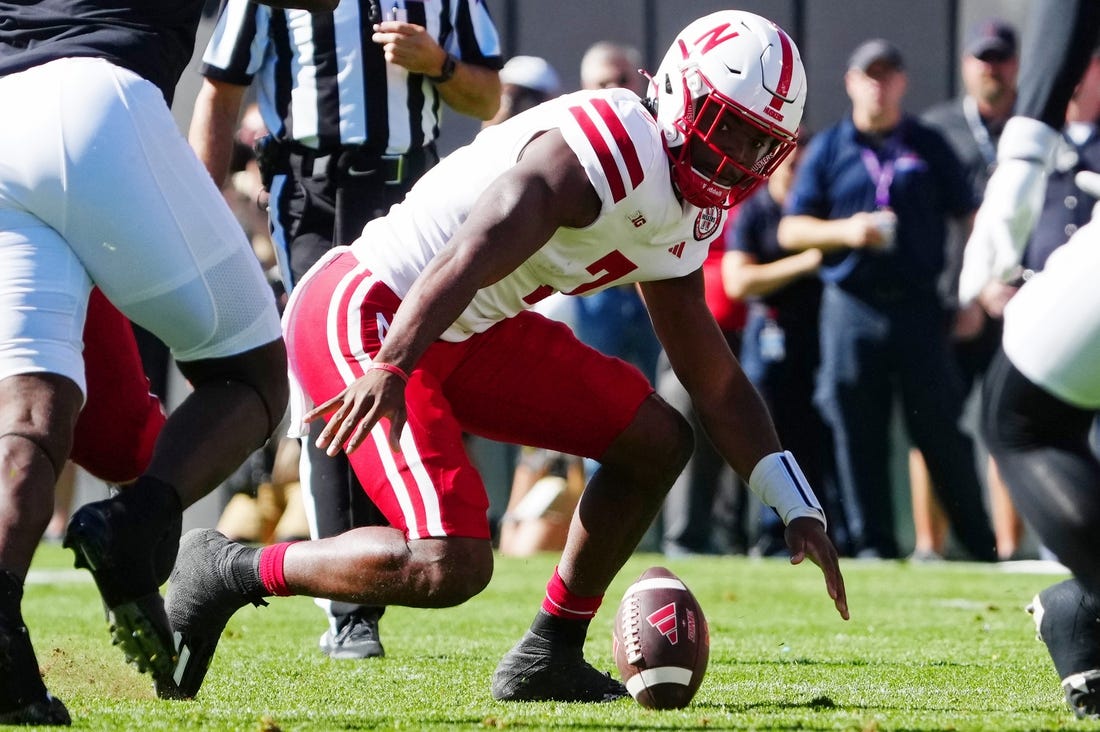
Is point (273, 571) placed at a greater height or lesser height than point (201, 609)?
greater

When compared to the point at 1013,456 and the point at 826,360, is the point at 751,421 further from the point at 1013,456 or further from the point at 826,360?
the point at 826,360

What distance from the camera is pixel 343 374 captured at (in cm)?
384

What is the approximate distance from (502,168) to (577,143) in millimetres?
252

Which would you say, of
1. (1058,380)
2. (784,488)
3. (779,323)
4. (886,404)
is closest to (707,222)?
(784,488)

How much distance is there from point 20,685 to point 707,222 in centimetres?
178

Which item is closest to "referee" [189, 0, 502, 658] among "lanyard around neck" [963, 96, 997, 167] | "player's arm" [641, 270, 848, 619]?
"player's arm" [641, 270, 848, 619]

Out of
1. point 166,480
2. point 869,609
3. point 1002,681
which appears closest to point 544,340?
point 166,480

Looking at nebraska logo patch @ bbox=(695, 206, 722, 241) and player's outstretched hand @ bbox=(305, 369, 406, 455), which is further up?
nebraska logo patch @ bbox=(695, 206, 722, 241)

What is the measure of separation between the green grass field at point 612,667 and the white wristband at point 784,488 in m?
0.42

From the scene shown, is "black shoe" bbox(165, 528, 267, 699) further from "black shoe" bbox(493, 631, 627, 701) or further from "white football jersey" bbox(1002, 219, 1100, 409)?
"white football jersey" bbox(1002, 219, 1100, 409)

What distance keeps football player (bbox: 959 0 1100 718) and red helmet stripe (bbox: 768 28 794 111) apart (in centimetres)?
48

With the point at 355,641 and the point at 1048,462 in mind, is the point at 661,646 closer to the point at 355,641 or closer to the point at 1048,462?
the point at 1048,462

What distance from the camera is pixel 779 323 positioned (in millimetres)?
8984

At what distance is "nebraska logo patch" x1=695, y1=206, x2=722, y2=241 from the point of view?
3881 millimetres
